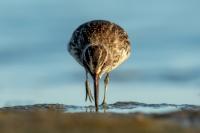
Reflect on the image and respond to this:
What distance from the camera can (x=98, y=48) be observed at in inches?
688

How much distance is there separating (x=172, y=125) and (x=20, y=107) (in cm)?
860

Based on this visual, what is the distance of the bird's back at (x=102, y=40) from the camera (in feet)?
59.8

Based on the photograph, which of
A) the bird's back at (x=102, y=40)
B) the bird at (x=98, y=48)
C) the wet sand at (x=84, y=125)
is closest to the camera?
the wet sand at (x=84, y=125)

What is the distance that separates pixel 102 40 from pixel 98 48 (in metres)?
0.91

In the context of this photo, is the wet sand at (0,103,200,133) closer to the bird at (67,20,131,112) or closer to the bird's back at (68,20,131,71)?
the bird at (67,20,131,112)

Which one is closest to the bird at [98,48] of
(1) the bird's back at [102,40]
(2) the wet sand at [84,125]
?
(1) the bird's back at [102,40]

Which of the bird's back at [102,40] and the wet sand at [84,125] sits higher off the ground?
the bird's back at [102,40]

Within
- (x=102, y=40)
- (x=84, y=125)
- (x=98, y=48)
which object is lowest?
(x=84, y=125)

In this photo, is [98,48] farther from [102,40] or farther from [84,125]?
[84,125]

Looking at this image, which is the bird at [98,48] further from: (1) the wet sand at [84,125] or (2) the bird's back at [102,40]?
(1) the wet sand at [84,125]

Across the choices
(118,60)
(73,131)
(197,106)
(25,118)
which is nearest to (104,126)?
(73,131)

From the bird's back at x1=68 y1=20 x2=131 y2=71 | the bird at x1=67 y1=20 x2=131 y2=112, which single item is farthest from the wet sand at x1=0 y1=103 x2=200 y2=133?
the bird's back at x1=68 y1=20 x2=131 y2=71

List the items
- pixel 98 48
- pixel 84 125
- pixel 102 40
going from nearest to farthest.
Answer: pixel 84 125
pixel 98 48
pixel 102 40

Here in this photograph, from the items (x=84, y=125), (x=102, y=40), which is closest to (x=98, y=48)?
(x=102, y=40)
